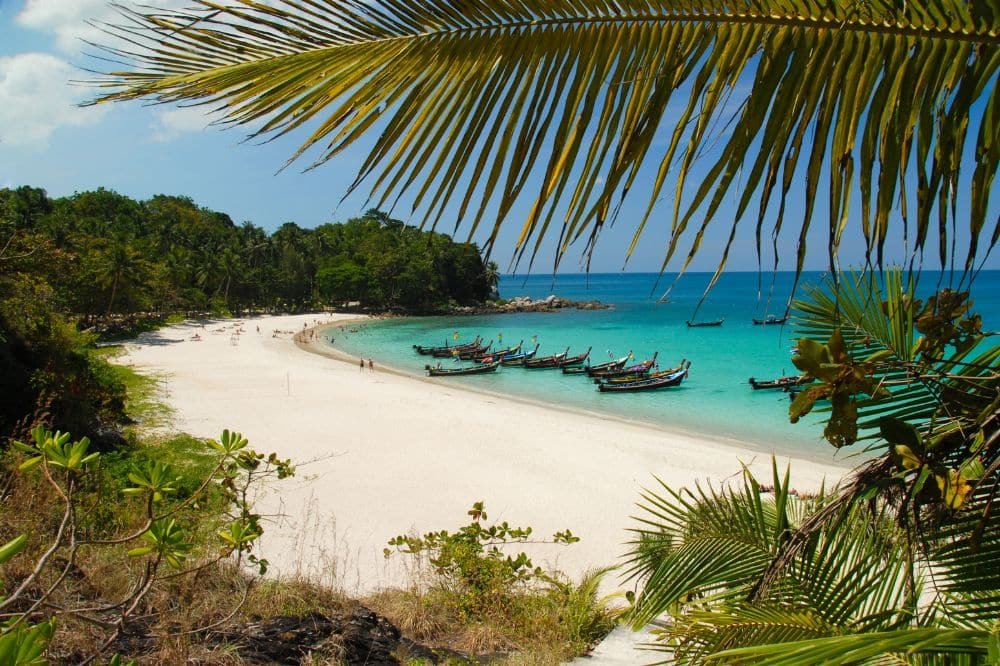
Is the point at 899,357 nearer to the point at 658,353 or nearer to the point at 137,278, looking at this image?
the point at 658,353

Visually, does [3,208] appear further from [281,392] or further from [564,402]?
[564,402]

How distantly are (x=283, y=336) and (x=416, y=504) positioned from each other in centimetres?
3723

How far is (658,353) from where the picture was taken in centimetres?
4138

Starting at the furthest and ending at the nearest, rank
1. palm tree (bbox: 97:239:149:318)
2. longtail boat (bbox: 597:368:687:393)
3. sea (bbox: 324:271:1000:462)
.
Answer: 1. palm tree (bbox: 97:239:149:318)
2. longtail boat (bbox: 597:368:687:393)
3. sea (bbox: 324:271:1000:462)

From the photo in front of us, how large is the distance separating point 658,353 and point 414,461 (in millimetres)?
30446

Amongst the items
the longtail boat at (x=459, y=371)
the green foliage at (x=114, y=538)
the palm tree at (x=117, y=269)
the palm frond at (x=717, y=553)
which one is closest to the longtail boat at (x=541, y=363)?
the longtail boat at (x=459, y=371)

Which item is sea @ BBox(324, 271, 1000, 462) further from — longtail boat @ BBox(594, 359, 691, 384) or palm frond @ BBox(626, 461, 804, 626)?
longtail boat @ BBox(594, 359, 691, 384)

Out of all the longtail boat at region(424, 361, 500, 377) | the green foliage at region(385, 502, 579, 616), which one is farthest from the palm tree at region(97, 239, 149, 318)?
the green foliage at region(385, 502, 579, 616)

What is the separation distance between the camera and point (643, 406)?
81.0 feet

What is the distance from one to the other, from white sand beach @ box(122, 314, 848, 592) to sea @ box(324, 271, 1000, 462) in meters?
2.23

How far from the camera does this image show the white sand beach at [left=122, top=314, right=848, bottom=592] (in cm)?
863

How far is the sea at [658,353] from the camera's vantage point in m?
18.5

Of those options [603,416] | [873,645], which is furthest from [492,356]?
[873,645]

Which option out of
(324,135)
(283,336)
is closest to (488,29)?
(324,135)
